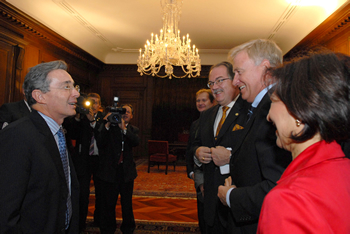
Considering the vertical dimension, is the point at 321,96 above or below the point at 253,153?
above

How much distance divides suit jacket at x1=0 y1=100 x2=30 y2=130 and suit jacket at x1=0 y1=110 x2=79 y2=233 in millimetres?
1012

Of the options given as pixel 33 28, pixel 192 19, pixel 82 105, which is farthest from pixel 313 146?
pixel 33 28

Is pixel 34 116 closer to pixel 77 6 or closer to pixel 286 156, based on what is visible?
pixel 286 156

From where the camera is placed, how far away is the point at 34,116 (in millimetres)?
1402

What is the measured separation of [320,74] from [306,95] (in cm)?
7

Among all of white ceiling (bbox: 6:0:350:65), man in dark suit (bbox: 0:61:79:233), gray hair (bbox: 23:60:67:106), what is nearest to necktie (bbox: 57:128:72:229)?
man in dark suit (bbox: 0:61:79:233)

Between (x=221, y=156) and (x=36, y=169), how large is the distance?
1165 mm

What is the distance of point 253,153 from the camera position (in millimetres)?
1198

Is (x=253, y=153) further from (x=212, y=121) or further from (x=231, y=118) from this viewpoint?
(x=212, y=121)

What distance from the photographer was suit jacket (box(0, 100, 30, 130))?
212 centimetres

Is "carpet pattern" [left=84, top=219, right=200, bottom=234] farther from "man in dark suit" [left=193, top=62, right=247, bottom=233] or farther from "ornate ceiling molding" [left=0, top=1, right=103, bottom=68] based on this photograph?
"ornate ceiling molding" [left=0, top=1, right=103, bottom=68]

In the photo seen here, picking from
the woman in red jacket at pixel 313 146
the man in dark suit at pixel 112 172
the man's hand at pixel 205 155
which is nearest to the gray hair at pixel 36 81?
the man in dark suit at pixel 112 172

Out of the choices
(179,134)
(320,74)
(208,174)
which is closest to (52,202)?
(208,174)

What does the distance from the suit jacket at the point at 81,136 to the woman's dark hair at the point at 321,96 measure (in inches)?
96.0
